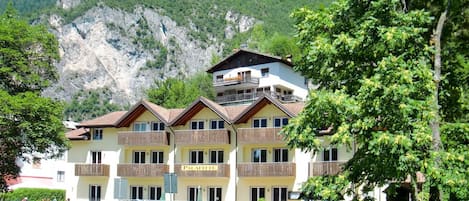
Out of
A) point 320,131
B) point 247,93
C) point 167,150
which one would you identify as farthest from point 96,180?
point 320,131

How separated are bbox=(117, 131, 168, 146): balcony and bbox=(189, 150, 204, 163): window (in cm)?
223

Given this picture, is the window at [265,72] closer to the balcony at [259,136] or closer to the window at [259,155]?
the window at [259,155]

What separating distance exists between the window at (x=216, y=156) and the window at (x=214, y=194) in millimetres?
2071

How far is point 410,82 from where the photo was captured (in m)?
14.6

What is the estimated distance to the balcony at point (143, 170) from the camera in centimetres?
4644

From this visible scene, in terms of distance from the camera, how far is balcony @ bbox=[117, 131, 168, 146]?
4678 cm

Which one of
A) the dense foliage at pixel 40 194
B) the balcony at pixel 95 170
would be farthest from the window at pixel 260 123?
the dense foliage at pixel 40 194

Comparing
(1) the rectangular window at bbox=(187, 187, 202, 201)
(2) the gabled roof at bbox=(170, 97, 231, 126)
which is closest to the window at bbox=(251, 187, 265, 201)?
(1) the rectangular window at bbox=(187, 187, 202, 201)

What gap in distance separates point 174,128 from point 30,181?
2441cm

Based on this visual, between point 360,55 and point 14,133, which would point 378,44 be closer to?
point 360,55

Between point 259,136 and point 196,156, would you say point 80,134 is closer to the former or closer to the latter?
point 196,156

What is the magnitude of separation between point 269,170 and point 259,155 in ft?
8.27

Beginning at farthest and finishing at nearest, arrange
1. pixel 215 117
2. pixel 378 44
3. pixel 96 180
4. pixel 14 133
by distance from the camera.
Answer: pixel 96 180 < pixel 215 117 < pixel 14 133 < pixel 378 44

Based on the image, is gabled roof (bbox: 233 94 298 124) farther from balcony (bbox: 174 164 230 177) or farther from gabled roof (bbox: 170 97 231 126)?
balcony (bbox: 174 164 230 177)
